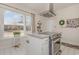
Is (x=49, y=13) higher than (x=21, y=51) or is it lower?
higher

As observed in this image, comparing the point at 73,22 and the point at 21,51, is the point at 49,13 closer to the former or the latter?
the point at 73,22

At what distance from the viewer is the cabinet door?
128cm

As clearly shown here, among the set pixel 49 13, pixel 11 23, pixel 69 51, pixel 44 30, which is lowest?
pixel 69 51

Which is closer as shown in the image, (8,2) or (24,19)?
(8,2)

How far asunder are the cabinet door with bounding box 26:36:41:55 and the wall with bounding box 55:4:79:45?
0.34 m

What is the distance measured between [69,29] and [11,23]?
31.4 inches

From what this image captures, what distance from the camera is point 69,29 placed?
133cm

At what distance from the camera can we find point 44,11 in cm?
134

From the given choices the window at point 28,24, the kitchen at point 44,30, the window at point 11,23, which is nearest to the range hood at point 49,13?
the kitchen at point 44,30

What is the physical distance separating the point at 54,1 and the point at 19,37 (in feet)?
2.20

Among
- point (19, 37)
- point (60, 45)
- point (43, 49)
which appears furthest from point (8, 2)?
point (60, 45)

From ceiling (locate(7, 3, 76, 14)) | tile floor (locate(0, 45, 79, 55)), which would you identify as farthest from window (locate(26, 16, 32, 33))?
tile floor (locate(0, 45, 79, 55))

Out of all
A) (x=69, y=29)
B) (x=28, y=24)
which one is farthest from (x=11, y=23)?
(x=69, y=29)

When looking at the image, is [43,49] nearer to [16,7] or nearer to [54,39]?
[54,39]
